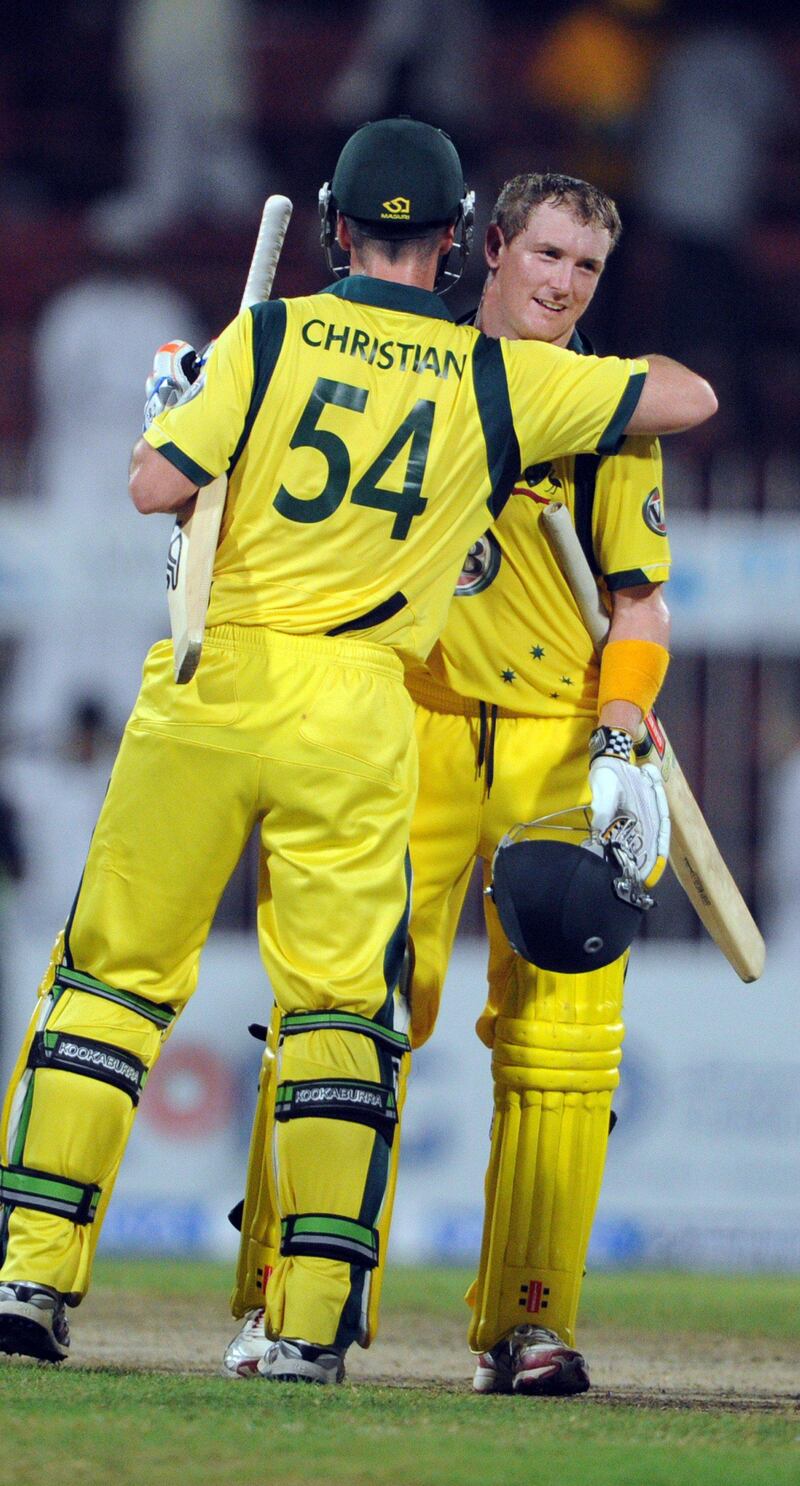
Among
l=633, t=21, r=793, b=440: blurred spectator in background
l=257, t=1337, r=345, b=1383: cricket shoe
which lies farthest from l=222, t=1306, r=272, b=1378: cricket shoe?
l=633, t=21, r=793, b=440: blurred spectator in background

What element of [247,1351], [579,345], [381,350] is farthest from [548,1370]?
[579,345]

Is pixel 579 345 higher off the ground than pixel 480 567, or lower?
higher

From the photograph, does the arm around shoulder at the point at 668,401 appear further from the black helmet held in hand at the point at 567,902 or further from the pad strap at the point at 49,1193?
the pad strap at the point at 49,1193

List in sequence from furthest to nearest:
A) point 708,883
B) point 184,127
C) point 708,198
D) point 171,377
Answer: point 184,127, point 708,198, point 708,883, point 171,377

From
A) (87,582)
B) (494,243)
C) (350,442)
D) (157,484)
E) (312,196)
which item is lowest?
(157,484)

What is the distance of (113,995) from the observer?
3.24 meters

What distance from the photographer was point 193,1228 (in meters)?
7.31

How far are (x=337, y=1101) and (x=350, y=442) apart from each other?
983 millimetres

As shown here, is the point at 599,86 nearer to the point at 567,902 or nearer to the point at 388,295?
the point at 388,295

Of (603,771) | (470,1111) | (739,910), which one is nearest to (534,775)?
(603,771)

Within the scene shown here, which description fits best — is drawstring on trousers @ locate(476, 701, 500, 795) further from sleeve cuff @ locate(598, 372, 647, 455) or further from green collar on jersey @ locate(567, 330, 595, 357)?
green collar on jersey @ locate(567, 330, 595, 357)

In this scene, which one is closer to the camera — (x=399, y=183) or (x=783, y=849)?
(x=399, y=183)

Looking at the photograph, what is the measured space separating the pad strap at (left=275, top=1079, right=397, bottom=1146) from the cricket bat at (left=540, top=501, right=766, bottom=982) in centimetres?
80

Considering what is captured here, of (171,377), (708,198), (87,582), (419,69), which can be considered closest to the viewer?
(171,377)
